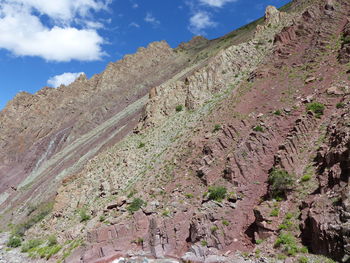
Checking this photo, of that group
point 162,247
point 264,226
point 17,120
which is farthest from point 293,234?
point 17,120

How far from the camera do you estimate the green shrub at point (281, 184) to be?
16.0m

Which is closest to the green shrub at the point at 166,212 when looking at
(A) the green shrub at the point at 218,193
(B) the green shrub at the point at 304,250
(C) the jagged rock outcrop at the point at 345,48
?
(A) the green shrub at the point at 218,193

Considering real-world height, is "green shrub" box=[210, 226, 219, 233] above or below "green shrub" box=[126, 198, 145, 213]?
below

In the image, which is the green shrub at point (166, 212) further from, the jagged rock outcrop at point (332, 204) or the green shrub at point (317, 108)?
the green shrub at point (317, 108)

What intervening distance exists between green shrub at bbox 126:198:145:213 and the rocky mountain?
0.27ft

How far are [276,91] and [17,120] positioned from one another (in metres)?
77.3

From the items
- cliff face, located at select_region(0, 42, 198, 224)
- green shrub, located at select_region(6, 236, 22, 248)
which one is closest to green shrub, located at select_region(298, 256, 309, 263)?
green shrub, located at select_region(6, 236, 22, 248)

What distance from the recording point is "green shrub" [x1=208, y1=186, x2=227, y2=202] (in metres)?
18.4

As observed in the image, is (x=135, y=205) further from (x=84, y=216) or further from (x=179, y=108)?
(x=179, y=108)

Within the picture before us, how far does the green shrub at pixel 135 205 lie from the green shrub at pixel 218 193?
5.14 meters

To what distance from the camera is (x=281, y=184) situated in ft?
52.9

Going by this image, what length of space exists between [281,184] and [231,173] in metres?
3.81

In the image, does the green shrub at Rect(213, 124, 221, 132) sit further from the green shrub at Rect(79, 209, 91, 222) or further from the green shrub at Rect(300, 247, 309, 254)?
the green shrub at Rect(300, 247, 309, 254)

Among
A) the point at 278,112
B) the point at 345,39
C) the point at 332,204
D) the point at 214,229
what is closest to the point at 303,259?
the point at 332,204
